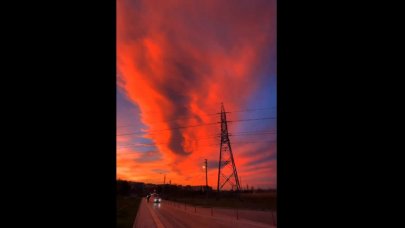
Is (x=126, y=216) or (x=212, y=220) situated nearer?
(x=212, y=220)

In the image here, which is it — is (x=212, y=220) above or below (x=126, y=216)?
above

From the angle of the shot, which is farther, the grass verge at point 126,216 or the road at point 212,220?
the grass verge at point 126,216

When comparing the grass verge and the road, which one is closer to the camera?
the road
